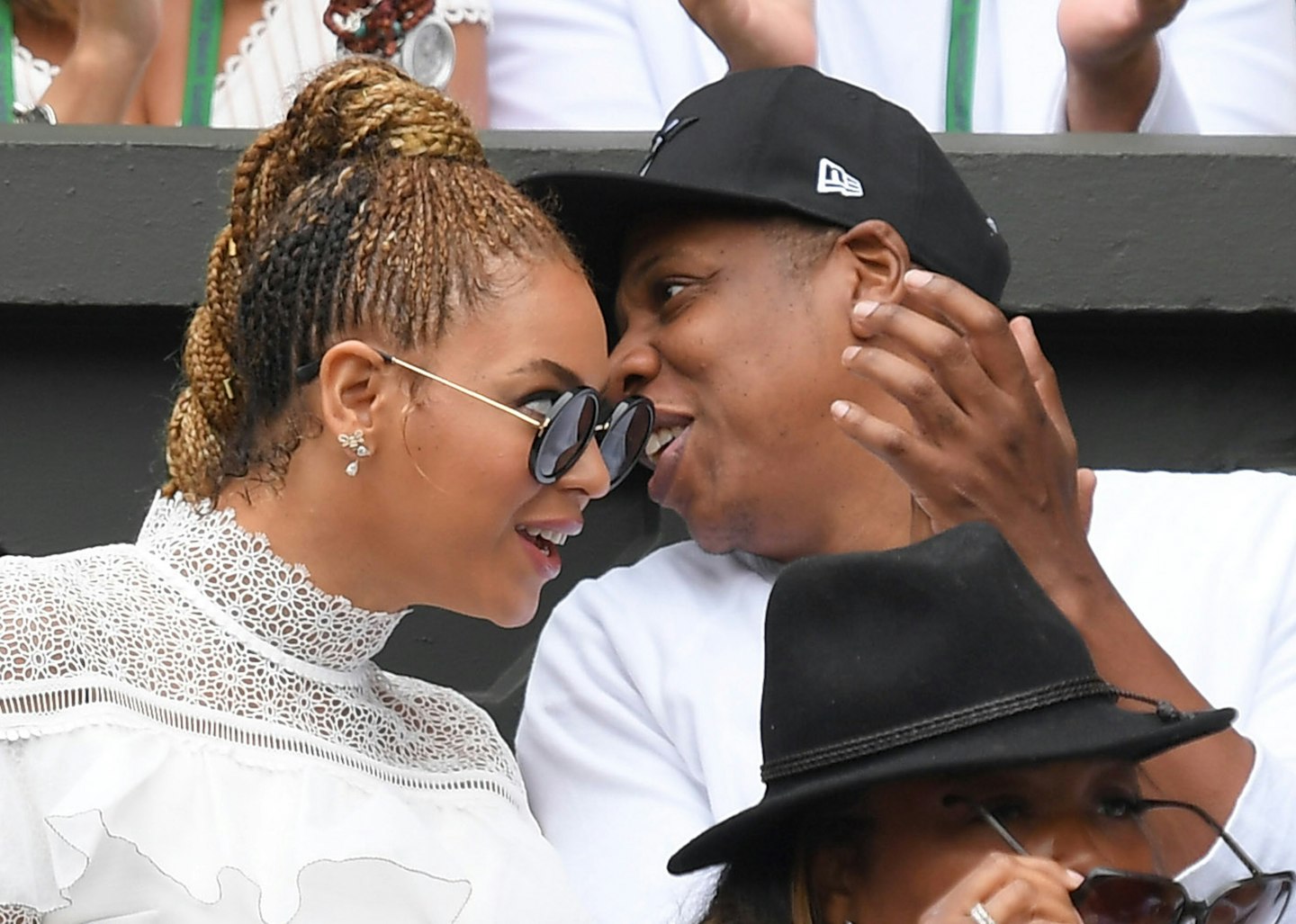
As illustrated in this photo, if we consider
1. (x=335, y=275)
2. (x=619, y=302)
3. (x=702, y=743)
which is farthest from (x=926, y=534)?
(x=335, y=275)

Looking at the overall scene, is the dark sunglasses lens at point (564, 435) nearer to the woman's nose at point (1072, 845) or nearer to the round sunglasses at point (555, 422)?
the round sunglasses at point (555, 422)

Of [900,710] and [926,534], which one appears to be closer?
[900,710]

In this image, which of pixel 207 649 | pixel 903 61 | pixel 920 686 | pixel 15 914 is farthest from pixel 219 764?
pixel 903 61

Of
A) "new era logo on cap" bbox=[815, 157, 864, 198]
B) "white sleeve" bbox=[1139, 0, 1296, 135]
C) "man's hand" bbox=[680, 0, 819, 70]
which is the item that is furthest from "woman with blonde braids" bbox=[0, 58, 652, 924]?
"white sleeve" bbox=[1139, 0, 1296, 135]

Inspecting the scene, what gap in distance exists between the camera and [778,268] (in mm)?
2744

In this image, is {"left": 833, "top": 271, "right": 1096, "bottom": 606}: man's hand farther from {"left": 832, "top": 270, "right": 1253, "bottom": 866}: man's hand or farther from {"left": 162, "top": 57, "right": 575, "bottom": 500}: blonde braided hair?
{"left": 162, "top": 57, "right": 575, "bottom": 500}: blonde braided hair

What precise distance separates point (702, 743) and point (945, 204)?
Answer: 78 centimetres

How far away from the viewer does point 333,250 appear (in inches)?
88.7

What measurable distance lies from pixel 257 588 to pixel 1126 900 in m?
0.93

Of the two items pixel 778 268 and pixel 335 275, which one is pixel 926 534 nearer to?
pixel 778 268

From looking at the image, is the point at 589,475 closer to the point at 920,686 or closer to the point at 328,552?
the point at 328,552

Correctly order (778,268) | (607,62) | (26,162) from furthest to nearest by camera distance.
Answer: (607,62)
(26,162)
(778,268)

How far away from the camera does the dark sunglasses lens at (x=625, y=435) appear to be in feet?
7.78

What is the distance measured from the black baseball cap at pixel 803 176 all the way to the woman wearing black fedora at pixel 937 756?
821 mm
